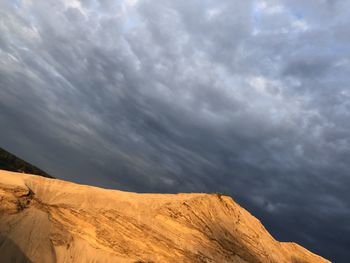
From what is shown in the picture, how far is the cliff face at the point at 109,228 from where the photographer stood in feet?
88.0

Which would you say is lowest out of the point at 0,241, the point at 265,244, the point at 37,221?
the point at 0,241

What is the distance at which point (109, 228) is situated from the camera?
28.2 m

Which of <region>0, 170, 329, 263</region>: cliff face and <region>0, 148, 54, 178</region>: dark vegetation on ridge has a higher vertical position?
<region>0, 148, 54, 178</region>: dark vegetation on ridge

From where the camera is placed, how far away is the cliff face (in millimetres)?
26828

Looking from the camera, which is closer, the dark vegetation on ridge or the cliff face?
the cliff face

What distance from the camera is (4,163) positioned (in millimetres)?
75500

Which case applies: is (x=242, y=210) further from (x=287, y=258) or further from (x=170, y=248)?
(x=170, y=248)

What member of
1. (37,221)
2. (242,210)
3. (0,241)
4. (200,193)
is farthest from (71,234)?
(242,210)

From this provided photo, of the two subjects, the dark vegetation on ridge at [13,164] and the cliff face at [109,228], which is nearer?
the cliff face at [109,228]

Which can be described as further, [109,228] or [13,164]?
[13,164]

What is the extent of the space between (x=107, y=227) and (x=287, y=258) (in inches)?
640

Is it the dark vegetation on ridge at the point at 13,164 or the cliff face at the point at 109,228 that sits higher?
the dark vegetation on ridge at the point at 13,164

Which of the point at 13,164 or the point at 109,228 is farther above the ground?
the point at 13,164

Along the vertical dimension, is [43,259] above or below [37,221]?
below
